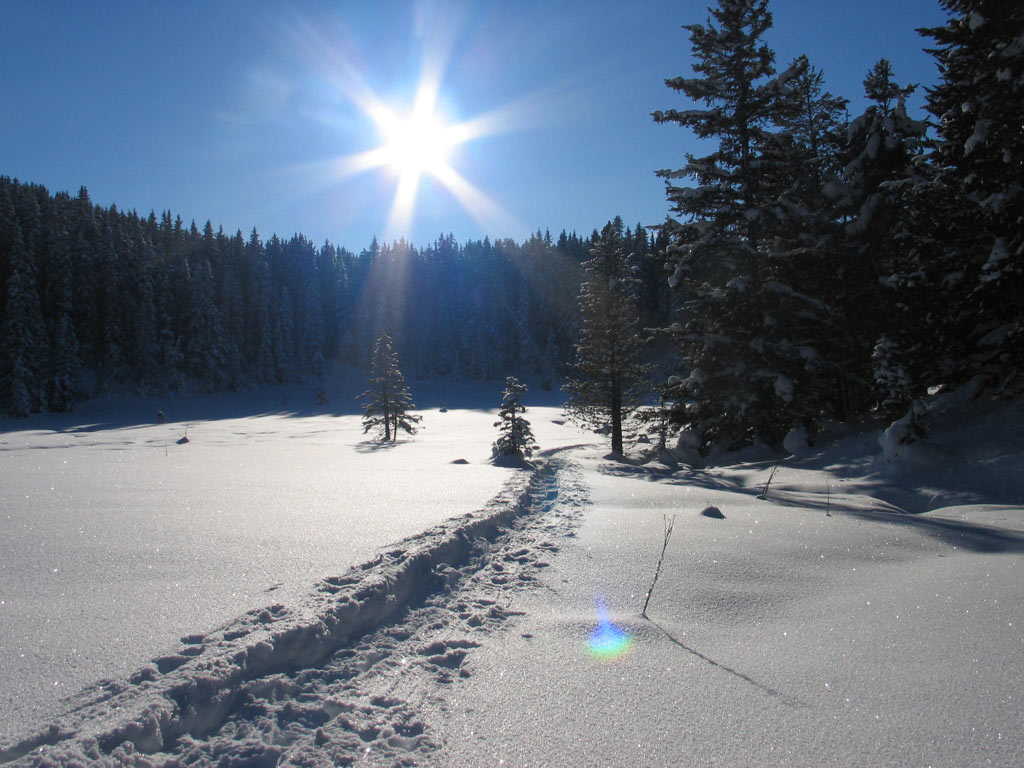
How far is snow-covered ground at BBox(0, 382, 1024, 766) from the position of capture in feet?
6.35

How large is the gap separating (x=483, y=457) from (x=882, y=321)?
36.9 ft

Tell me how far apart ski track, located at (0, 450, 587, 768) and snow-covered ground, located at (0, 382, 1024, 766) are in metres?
0.01

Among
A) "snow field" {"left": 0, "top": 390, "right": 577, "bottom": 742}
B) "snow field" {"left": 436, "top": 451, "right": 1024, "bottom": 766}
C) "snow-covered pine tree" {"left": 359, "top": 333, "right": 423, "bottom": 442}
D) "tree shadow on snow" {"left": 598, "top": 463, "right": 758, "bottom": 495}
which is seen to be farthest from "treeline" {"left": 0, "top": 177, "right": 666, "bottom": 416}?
"snow field" {"left": 436, "top": 451, "right": 1024, "bottom": 766}

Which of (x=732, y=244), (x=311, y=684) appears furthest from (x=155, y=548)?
(x=732, y=244)

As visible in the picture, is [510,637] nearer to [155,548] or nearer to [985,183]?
[155,548]

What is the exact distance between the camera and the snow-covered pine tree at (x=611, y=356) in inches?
720

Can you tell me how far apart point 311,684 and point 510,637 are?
1047 mm

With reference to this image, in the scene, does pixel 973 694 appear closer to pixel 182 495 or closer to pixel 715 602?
pixel 715 602

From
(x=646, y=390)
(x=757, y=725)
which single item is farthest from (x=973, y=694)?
(x=646, y=390)

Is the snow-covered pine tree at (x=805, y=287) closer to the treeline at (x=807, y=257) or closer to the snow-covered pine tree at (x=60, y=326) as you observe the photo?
the treeline at (x=807, y=257)

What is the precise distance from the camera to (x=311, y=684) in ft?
7.86

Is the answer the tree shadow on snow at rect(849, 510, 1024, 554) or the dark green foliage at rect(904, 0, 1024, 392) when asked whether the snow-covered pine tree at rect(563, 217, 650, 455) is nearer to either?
the dark green foliage at rect(904, 0, 1024, 392)

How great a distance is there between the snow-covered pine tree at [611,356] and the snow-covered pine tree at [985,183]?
9.16 m

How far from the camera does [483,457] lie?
1542 centimetres
